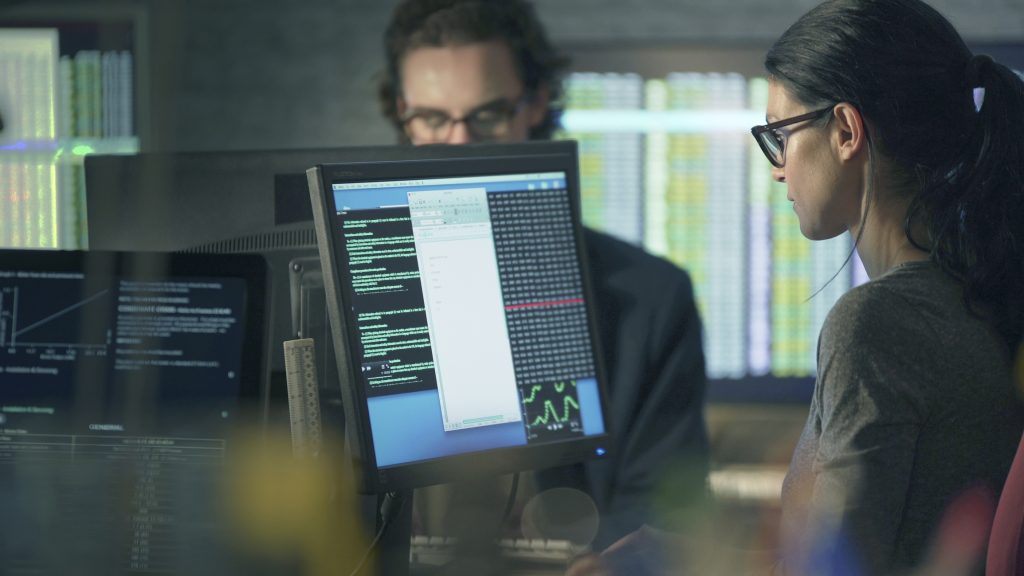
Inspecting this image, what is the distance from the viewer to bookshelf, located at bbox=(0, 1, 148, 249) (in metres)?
2.74

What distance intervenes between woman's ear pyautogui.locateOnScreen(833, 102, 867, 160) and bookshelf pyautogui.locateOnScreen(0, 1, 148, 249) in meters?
2.13

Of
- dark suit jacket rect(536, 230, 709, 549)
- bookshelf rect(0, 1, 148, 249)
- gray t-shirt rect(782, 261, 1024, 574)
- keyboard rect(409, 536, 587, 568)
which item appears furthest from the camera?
bookshelf rect(0, 1, 148, 249)

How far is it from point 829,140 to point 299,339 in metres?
0.60

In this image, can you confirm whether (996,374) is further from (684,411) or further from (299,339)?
(299,339)

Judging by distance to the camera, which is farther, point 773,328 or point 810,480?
point 773,328

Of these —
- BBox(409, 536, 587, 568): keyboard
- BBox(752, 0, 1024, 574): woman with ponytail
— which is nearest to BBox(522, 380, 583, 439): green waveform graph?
BBox(409, 536, 587, 568): keyboard

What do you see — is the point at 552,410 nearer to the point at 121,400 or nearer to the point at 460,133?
the point at 121,400

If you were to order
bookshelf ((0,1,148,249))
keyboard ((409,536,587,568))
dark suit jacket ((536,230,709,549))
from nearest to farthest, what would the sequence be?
1. keyboard ((409,536,587,568))
2. dark suit jacket ((536,230,709,549))
3. bookshelf ((0,1,148,249))

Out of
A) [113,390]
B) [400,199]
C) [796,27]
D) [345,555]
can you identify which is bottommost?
[345,555]

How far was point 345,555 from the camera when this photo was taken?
3.38 ft

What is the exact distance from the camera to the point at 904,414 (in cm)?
97

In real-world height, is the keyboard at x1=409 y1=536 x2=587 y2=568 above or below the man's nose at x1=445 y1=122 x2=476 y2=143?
below

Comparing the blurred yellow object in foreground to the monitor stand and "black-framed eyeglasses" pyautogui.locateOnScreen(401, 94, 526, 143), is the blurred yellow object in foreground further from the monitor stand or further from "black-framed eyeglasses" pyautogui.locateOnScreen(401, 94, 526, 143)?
"black-framed eyeglasses" pyautogui.locateOnScreen(401, 94, 526, 143)

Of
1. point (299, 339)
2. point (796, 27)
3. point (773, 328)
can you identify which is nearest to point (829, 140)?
point (796, 27)
